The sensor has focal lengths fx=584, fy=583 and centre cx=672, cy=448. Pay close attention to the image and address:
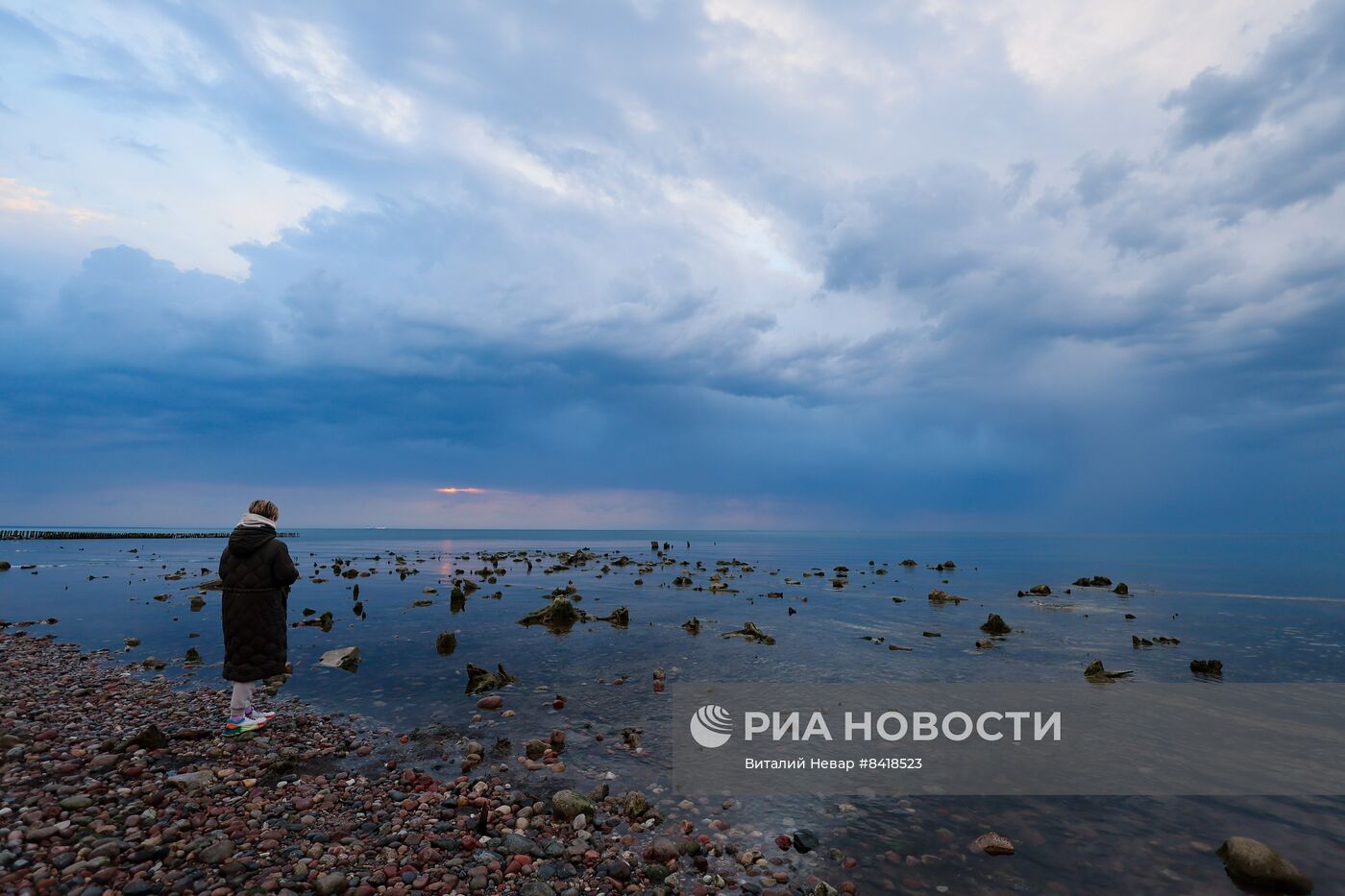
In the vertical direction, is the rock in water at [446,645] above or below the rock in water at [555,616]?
above

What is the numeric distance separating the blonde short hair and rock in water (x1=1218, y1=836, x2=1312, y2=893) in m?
17.4

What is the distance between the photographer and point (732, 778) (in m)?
11.3

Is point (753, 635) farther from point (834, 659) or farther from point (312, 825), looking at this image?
point (312, 825)

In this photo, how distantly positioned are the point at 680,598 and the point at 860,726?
27992 millimetres

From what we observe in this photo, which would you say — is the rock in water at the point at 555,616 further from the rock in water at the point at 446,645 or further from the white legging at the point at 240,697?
the white legging at the point at 240,697

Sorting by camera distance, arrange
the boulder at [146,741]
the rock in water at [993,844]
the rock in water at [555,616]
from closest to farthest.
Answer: the rock in water at [993,844] → the boulder at [146,741] → the rock in water at [555,616]

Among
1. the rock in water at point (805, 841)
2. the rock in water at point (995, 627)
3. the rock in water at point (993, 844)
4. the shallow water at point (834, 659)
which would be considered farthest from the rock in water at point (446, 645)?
the rock in water at point (995, 627)

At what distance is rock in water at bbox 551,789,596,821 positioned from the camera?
916cm

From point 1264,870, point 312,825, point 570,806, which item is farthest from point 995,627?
point 312,825

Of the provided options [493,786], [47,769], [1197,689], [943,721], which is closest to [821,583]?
[1197,689]

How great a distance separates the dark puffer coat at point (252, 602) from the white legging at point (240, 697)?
0.62ft

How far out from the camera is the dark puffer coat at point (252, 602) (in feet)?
38.8

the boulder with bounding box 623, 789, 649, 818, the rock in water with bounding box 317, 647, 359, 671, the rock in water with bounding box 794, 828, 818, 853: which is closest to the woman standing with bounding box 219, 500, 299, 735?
the rock in water with bounding box 317, 647, 359, 671

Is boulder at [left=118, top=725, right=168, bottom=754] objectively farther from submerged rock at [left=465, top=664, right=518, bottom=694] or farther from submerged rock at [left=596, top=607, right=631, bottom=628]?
submerged rock at [left=596, top=607, right=631, bottom=628]
